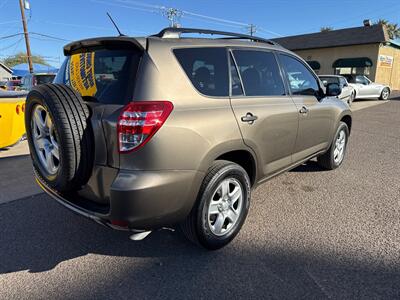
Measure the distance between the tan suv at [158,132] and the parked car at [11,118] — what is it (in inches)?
123

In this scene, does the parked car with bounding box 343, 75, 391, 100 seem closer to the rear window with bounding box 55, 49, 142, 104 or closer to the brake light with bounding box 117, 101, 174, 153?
the rear window with bounding box 55, 49, 142, 104

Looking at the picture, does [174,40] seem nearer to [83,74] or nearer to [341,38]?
[83,74]

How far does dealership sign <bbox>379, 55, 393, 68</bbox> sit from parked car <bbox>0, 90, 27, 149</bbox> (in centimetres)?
2812

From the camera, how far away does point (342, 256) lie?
269 centimetres

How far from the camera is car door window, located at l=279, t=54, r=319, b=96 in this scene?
369 cm

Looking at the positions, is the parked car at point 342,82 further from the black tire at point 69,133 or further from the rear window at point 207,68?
the black tire at point 69,133

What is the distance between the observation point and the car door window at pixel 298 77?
3.69 metres

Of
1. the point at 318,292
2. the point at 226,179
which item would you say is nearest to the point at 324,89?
the point at 226,179

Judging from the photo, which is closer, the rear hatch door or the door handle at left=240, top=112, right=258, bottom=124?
the rear hatch door

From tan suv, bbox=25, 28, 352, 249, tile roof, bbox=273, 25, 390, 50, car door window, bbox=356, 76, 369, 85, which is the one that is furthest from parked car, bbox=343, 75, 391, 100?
tan suv, bbox=25, 28, 352, 249

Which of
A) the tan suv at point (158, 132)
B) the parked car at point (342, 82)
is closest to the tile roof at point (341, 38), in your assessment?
the parked car at point (342, 82)

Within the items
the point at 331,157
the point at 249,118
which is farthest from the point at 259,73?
the point at 331,157

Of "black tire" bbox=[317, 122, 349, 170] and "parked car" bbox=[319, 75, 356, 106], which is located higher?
"parked car" bbox=[319, 75, 356, 106]

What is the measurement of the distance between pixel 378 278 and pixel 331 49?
3007 cm
